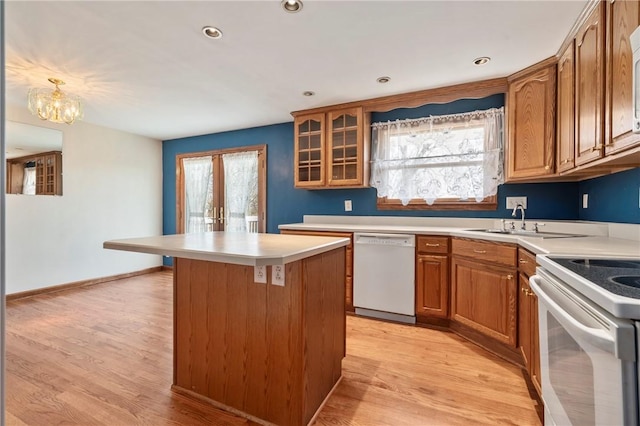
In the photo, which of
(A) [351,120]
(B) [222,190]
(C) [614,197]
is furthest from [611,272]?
(B) [222,190]

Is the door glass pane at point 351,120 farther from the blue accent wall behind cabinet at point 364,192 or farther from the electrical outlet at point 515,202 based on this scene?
the electrical outlet at point 515,202

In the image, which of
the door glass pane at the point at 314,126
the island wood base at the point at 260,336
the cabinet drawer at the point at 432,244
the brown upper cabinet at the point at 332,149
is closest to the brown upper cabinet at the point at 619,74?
the cabinet drawer at the point at 432,244

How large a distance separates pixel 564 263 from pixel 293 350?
49.1 inches

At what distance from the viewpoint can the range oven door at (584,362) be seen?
2.32 ft

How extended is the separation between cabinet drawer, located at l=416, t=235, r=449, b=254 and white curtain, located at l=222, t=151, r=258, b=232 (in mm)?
2583

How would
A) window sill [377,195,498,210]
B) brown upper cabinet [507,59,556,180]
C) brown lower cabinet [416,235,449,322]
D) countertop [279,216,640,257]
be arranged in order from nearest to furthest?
countertop [279,216,640,257] → brown upper cabinet [507,59,556,180] → brown lower cabinet [416,235,449,322] → window sill [377,195,498,210]

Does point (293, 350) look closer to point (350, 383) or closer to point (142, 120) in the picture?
point (350, 383)

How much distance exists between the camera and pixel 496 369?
6.92 ft

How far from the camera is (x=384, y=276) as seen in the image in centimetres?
296

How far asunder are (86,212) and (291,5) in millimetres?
4195

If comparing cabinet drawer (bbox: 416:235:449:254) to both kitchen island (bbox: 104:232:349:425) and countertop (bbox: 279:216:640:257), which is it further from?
kitchen island (bbox: 104:232:349:425)

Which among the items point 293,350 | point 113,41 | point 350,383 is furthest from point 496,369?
point 113,41

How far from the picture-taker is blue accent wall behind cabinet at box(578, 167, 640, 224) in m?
1.88

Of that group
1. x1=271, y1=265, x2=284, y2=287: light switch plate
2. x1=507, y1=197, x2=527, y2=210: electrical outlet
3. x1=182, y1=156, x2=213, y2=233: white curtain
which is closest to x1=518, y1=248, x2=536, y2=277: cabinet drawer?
x1=507, y1=197, x2=527, y2=210: electrical outlet
